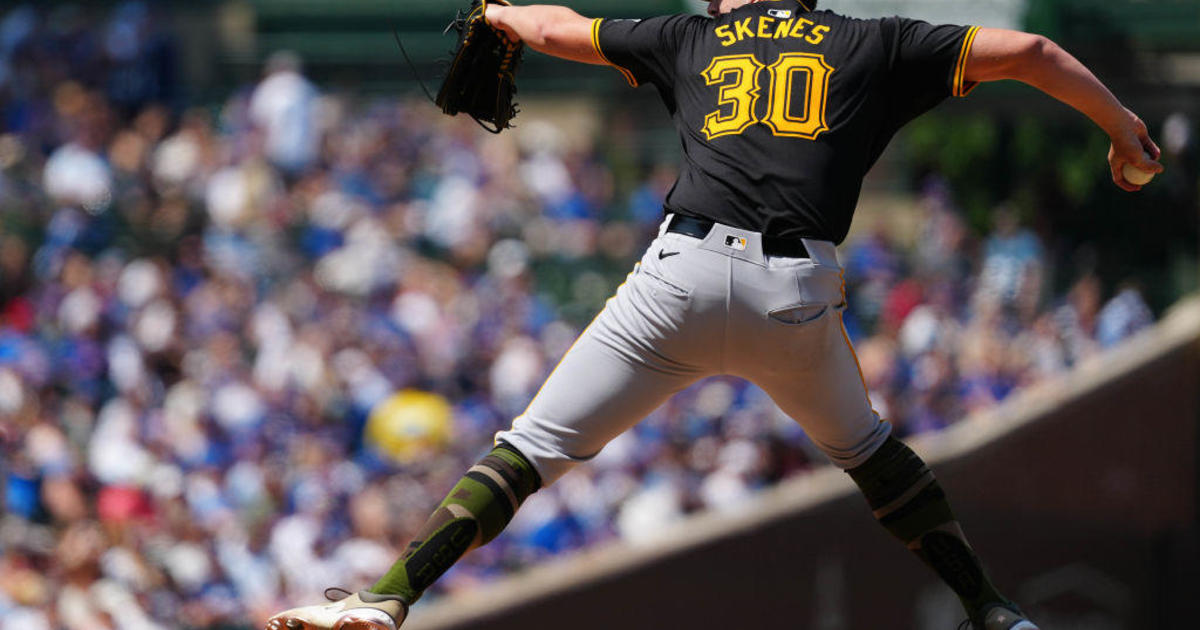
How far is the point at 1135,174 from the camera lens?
4.07 metres

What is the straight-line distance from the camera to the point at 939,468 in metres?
10.9

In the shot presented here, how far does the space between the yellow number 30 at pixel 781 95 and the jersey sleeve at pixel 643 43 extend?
0.19 meters

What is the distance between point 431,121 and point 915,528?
1009cm

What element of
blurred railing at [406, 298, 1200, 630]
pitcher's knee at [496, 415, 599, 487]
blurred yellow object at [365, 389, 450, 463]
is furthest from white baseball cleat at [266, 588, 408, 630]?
blurred yellow object at [365, 389, 450, 463]

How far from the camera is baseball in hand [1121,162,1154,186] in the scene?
160 inches

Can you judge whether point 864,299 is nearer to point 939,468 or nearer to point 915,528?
point 939,468

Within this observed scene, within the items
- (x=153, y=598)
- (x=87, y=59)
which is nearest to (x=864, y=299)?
(x=153, y=598)

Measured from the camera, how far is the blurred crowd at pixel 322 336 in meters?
9.44

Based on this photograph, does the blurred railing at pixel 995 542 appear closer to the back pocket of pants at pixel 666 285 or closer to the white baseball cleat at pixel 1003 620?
the white baseball cleat at pixel 1003 620

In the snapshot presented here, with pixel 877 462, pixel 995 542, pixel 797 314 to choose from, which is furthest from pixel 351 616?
pixel 995 542

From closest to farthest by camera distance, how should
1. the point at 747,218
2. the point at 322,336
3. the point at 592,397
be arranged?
the point at 747,218 < the point at 592,397 < the point at 322,336

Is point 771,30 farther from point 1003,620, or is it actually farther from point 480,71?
point 1003,620

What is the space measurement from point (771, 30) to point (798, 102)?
20 cm

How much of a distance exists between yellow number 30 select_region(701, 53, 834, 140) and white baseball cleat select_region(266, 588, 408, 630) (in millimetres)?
1394
